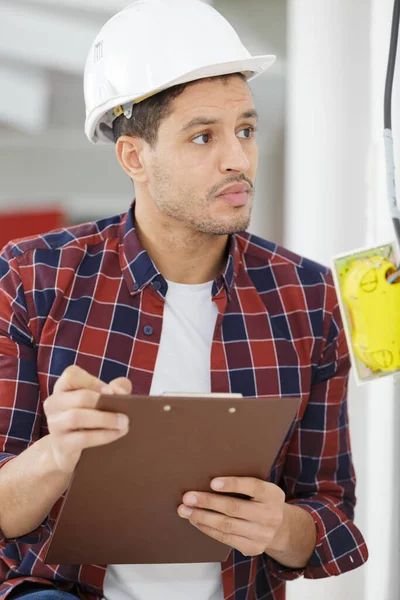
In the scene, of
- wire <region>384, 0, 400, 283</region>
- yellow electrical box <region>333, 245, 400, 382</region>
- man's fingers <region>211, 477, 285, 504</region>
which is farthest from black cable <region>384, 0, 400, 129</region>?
man's fingers <region>211, 477, 285, 504</region>

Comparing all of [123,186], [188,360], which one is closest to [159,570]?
[188,360]

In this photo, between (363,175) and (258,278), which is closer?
(258,278)

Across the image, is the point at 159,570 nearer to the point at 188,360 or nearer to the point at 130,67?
the point at 188,360

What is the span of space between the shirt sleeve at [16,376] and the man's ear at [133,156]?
1.00 feet

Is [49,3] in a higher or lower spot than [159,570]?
higher

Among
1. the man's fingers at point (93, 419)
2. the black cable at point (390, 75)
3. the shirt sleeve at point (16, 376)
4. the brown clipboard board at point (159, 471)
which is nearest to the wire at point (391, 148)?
the black cable at point (390, 75)

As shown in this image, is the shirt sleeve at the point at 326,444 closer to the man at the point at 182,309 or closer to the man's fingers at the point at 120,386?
the man at the point at 182,309

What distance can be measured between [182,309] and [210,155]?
0.98 ft

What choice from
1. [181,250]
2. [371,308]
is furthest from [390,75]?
[181,250]

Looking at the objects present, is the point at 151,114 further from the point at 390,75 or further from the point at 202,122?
the point at 390,75

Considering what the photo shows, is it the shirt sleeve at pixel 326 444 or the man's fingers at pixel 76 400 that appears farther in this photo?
the shirt sleeve at pixel 326 444

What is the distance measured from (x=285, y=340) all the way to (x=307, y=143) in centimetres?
69

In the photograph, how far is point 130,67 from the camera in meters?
1.51

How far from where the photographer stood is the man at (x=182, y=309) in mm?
1444
